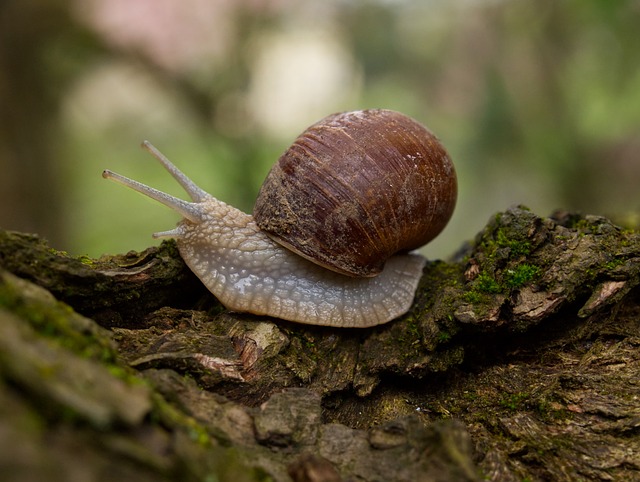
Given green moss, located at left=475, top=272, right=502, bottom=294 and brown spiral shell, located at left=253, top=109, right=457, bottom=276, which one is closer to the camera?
green moss, located at left=475, top=272, right=502, bottom=294

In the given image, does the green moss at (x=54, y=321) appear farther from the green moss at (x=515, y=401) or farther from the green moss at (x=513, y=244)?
the green moss at (x=513, y=244)

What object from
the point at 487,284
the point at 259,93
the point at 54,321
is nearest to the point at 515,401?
the point at 487,284

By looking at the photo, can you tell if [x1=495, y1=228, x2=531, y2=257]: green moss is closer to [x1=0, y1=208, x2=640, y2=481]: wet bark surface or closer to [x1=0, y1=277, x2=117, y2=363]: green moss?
→ [x1=0, y1=208, x2=640, y2=481]: wet bark surface

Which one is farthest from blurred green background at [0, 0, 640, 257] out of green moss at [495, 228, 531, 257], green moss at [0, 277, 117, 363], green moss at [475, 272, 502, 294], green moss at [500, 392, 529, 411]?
green moss at [0, 277, 117, 363]

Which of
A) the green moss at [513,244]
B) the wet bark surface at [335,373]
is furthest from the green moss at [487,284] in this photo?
the green moss at [513,244]

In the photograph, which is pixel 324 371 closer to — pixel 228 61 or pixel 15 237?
pixel 15 237

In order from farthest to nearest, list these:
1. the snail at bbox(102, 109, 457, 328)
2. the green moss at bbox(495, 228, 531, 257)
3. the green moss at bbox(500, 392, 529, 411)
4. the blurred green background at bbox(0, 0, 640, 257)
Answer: the blurred green background at bbox(0, 0, 640, 257), the snail at bbox(102, 109, 457, 328), the green moss at bbox(495, 228, 531, 257), the green moss at bbox(500, 392, 529, 411)

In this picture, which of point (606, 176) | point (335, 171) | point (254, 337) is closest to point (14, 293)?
point (254, 337)

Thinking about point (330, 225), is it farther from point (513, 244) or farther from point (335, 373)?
point (513, 244)
